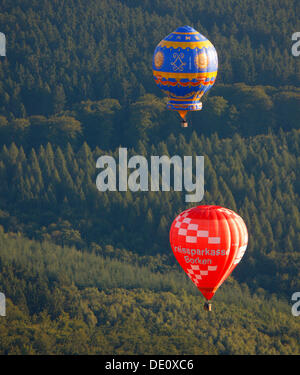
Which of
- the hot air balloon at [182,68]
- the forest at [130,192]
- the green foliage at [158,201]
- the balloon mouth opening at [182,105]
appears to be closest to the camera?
the hot air balloon at [182,68]

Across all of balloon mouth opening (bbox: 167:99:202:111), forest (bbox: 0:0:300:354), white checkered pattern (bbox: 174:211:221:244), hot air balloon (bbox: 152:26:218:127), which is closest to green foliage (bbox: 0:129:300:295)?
forest (bbox: 0:0:300:354)

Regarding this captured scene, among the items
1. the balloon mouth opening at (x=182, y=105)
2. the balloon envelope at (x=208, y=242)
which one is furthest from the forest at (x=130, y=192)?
the balloon envelope at (x=208, y=242)

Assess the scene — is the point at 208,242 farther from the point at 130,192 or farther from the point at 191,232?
the point at 130,192

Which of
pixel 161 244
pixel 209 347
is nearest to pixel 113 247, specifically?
pixel 161 244

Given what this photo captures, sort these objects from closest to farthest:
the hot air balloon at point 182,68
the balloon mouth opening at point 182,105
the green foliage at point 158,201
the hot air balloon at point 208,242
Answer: the hot air balloon at point 208,242, the hot air balloon at point 182,68, the balloon mouth opening at point 182,105, the green foliage at point 158,201

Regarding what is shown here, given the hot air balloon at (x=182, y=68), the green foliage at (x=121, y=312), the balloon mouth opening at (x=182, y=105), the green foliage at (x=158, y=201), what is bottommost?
the green foliage at (x=121, y=312)

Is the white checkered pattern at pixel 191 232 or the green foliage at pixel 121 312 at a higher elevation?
the white checkered pattern at pixel 191 232

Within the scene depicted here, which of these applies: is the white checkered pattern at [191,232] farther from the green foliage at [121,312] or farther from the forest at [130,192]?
the forest at [130,192]
